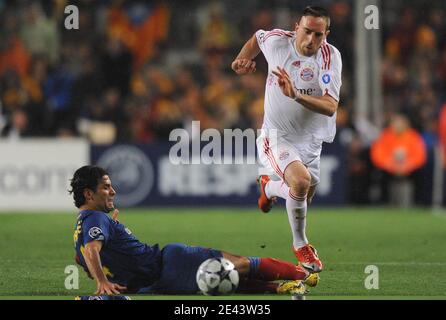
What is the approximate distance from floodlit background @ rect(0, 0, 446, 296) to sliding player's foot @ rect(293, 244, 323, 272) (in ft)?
17.3

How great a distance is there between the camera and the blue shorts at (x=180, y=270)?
877cm

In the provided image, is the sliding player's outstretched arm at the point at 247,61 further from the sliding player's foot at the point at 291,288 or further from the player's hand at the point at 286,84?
the sliding player's foot at the point at 291,288

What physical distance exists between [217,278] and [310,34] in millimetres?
2586

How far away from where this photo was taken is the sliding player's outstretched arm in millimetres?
10344

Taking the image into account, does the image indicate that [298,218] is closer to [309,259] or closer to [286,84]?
[309,259]

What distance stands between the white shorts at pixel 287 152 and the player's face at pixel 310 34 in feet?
2.79

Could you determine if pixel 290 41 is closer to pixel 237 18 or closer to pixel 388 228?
pixel 388 228

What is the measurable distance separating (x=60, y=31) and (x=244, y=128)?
15.5ft

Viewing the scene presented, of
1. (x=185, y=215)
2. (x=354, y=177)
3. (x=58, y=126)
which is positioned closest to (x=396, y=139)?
(x=354, y=177)

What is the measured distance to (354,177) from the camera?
784 inches

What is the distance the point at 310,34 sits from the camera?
10.0 meters

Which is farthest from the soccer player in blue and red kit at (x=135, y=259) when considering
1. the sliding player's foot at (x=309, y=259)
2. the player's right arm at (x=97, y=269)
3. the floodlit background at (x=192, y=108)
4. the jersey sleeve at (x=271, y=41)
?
the floodlit background at (x=192, y=108)

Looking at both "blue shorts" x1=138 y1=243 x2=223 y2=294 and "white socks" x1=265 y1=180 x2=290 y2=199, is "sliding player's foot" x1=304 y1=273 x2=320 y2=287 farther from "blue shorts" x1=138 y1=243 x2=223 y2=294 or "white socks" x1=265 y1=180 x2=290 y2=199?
"white socks" x1=265 y1=180 x2=290 y2=199

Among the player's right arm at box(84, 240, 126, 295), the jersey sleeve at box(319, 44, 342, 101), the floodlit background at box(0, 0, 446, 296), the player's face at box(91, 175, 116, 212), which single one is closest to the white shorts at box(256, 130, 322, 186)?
the jersey sleeve at box(319, 44, 342, 101)
